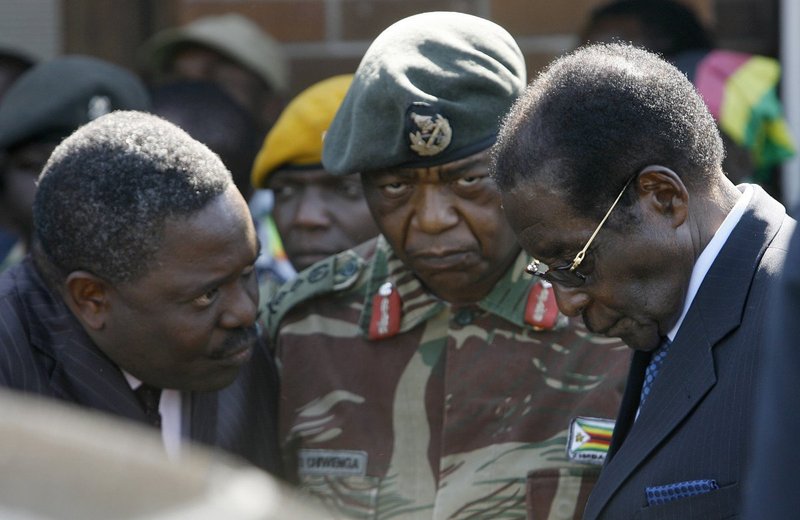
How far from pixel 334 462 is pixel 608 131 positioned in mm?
1201

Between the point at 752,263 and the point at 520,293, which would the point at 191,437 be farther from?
the point at 752,263

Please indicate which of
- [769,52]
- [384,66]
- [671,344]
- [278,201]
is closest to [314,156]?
[278,201]

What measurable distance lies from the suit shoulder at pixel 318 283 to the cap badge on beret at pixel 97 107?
1.52 m

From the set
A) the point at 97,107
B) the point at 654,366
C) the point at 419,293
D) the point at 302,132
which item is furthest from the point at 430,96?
the point at 97,107

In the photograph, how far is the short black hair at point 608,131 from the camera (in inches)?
104

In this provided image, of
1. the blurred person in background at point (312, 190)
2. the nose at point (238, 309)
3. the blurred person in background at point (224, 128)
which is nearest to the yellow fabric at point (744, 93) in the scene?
the blurred person in background at point (312, 190)

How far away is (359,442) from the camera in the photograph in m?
3.39

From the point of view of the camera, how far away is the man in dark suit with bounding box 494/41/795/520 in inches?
102

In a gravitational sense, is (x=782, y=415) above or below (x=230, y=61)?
above

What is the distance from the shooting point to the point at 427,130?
3.19 m

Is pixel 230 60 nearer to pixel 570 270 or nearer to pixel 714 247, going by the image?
pixel 570 270

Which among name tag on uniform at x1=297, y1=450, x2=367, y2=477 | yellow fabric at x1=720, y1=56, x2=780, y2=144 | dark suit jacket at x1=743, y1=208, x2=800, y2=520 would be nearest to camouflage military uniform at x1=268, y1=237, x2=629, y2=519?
name tag on uniform at x1=297, y1=450, x2=367, y2=477

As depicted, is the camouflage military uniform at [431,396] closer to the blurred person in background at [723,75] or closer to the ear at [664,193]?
the ear at [664,193]

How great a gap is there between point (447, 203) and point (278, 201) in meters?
1.26
